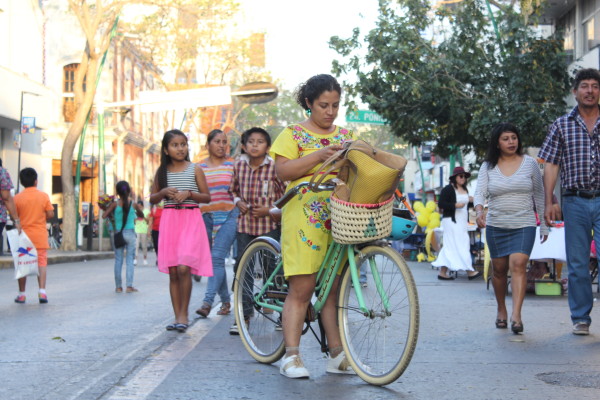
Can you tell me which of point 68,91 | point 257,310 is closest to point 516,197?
point 257,310

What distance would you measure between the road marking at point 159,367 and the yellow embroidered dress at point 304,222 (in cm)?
100

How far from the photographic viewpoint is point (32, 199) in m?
12.3

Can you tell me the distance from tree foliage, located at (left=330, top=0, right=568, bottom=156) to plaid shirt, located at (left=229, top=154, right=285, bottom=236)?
14668 mm

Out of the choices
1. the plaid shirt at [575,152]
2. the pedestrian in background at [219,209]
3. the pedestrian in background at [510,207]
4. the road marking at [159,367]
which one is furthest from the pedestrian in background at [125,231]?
the plaid shirt at [575,152]

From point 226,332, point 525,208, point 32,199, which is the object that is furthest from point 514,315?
point 32,199

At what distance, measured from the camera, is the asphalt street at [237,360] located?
5281 millimetres

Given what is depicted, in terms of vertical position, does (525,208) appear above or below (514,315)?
above

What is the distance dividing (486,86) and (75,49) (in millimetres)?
26835

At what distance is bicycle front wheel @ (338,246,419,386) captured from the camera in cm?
→ 505

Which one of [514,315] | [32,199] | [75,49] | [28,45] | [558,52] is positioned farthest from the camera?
[75,49]

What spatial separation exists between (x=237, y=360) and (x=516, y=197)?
3.07m

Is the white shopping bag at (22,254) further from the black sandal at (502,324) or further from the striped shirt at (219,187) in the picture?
the black sandal at (502,324)

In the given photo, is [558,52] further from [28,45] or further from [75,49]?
[75,49]

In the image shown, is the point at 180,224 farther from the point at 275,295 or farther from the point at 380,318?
the point at 380,318
